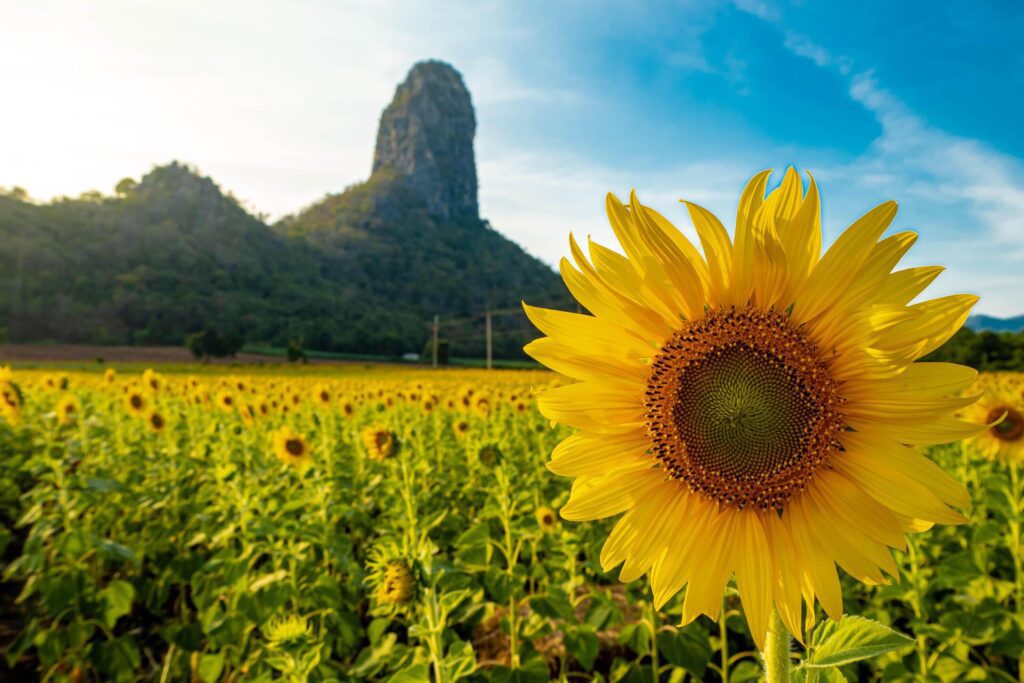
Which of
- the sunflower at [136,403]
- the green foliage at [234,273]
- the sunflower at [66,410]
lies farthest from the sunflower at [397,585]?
the green foliage at [234,273]

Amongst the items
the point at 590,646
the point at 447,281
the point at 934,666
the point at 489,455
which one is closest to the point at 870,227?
the point at 590,646

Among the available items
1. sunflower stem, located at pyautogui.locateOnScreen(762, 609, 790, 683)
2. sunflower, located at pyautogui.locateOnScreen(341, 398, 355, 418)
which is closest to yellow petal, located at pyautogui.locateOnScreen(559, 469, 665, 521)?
sunflower stem, located at pyautogui.locateOnScreen(762, 609, 790, 683)

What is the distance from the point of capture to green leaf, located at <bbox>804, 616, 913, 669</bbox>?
3.36 feet

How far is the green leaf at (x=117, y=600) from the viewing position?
3.90 meters

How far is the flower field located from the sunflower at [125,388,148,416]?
0.60 m

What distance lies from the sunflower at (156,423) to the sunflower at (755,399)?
296 inches

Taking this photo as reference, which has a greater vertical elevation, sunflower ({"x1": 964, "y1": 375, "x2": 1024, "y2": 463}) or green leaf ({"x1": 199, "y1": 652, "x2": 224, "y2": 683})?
sunflower ({"x1": 964, "y1": 375, "x2": 1024, "y2": 463})

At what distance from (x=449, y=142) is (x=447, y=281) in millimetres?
72787

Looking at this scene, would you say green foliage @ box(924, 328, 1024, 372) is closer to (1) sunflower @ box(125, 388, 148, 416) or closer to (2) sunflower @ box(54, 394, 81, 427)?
(1) sunflower @ box(125, 388, 148, 416)

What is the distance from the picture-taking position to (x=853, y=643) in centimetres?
107

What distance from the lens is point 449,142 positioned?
551ft

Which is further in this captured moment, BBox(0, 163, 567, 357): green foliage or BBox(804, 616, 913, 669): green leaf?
BBox(0, 163, 567, 357): green foliage

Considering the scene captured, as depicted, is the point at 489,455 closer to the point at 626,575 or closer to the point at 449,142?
the point at 626,575

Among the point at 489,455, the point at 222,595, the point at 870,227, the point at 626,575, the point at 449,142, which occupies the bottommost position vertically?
the point at 222,595
